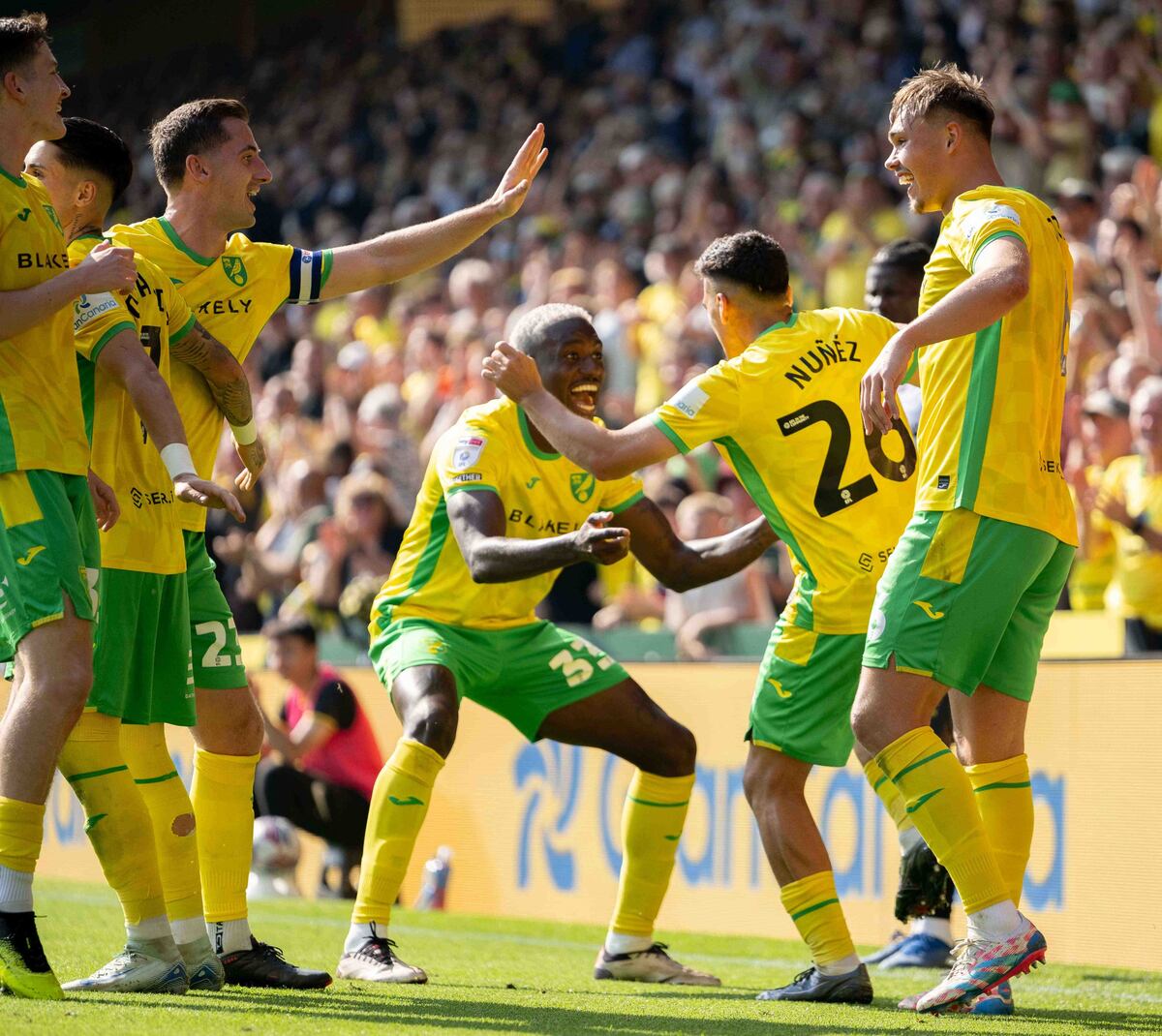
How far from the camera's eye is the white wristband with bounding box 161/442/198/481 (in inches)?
187

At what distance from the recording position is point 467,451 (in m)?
6.25

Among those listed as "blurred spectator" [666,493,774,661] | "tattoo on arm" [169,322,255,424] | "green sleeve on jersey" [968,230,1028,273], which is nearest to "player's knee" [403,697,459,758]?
"tattoo on arm" [169,322,255,424]

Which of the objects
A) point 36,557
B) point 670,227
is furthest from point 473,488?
point 670,227

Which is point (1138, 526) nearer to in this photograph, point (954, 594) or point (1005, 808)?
point (1005, 808)

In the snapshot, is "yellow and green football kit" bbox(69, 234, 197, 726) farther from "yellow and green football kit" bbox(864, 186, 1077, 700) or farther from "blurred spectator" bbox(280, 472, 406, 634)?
"blurred spectator" bbox(280, 472, 406, 634)

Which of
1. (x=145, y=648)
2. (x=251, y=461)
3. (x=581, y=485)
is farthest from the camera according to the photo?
(x=581, y=485)

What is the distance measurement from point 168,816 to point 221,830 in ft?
0.94

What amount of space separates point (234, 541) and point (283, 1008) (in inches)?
361

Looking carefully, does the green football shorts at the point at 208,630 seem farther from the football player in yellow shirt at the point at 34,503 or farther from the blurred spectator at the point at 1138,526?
the blurred spectator at the point at 1138,526

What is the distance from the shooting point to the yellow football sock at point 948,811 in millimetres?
4801

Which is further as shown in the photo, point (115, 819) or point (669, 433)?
point (669, 433)

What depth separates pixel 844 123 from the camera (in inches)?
588

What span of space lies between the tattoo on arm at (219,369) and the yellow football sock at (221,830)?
103 cm

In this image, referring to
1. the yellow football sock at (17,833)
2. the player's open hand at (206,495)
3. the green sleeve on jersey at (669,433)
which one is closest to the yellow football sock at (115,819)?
the yellow football sock at (17,833)
